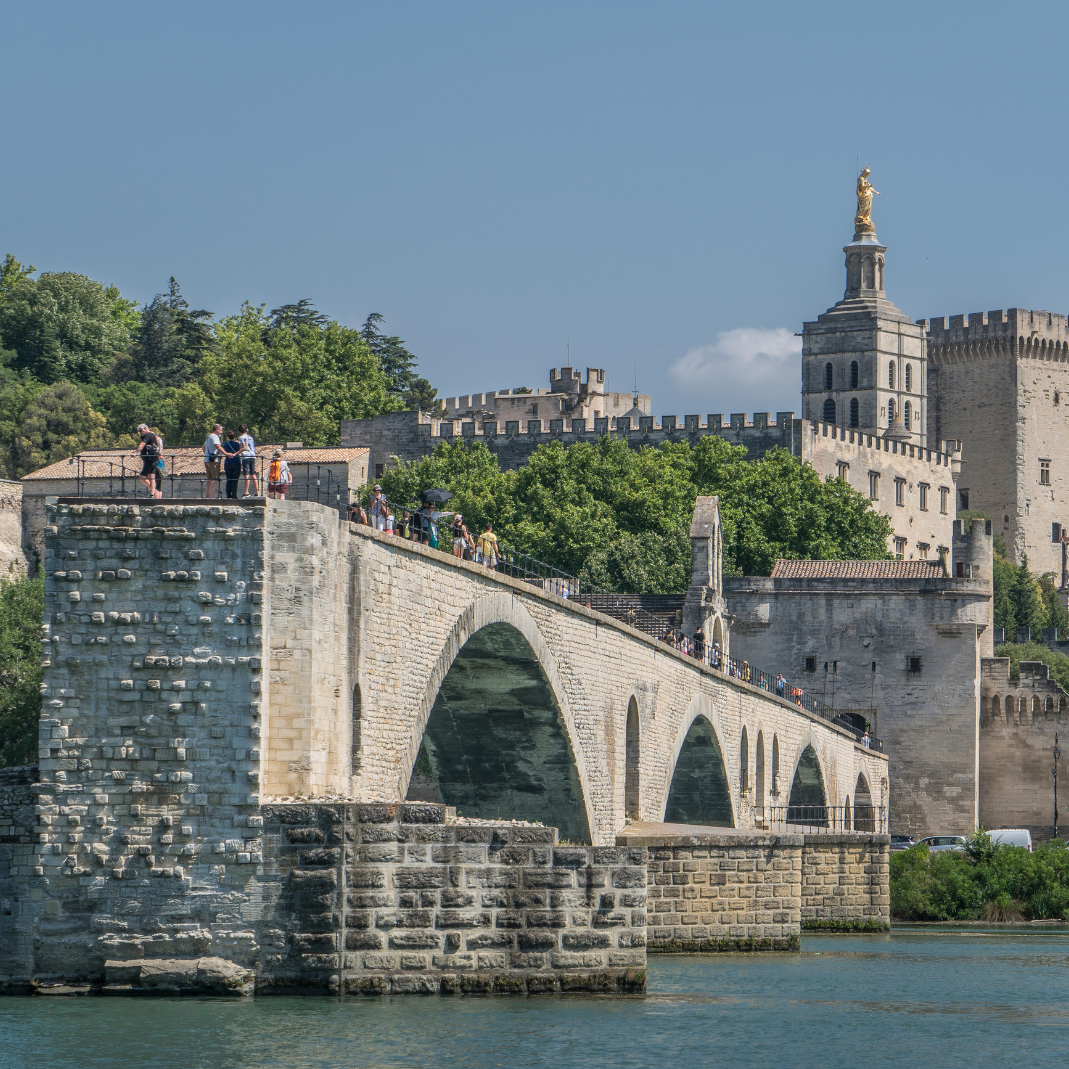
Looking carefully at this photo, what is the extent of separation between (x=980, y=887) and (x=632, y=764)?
15.5m

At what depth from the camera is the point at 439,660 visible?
93.6ft


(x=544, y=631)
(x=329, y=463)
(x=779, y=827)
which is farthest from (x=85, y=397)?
(x=544, y=631)

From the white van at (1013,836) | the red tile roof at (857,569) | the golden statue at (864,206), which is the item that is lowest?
the white van at (1013,836)

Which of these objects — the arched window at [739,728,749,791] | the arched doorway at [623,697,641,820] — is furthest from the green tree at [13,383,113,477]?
the arched doorway at [623,697,641,820]

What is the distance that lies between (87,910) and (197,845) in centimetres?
139

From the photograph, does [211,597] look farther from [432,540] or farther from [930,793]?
[930,793]

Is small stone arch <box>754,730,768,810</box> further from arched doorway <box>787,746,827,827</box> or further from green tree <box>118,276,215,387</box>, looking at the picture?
green tree <box>118,276,215,387</box>

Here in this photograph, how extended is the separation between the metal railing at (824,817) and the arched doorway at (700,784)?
2450 mm

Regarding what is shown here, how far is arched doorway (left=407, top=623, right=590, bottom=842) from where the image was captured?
33875 millimetres

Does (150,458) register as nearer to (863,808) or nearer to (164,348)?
(863,808)

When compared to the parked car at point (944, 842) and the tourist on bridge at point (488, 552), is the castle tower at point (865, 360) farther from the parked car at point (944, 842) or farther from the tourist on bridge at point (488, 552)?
the tourist on bridge at point (488, 552)

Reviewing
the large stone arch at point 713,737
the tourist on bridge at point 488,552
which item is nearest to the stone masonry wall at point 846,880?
the large stone arch at point 713,737

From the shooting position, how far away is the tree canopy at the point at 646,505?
76.4 metres

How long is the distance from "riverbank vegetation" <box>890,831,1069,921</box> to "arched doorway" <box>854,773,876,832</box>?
50.1ft
